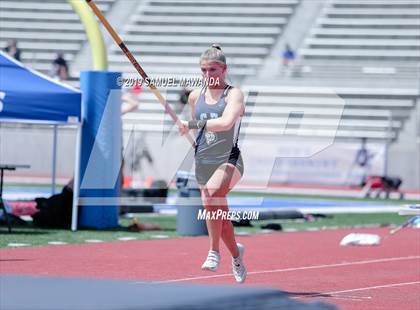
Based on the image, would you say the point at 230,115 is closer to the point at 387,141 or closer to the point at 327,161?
the point at 327,161

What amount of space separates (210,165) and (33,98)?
5.97m

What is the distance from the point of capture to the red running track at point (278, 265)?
348 inches

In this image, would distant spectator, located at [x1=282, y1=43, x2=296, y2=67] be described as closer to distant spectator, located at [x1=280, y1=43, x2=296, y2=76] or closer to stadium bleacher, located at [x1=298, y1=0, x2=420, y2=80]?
distant spectator, located at [x1=280, y1=43, x2=296, y2=76]

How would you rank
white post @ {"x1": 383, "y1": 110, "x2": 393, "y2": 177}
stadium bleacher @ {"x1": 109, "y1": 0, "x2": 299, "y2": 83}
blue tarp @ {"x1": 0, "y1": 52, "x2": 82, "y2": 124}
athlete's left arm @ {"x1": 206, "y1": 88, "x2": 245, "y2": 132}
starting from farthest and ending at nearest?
stadium bleacher @ {"x1": 109, "y1": 0, "x2": 299, "y2": 83} < white post @ {"x1": 383, "y1": 110, "x2": 393, "y2": 177} < blue tarp @ {"x1": 0, "y1": 52, "x2": 82, "y2": 124} < athlete's left arm @ {"x1": 206, "y1": 88, "x2": 245, "y2": 132}

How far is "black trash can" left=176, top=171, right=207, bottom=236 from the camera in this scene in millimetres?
14675

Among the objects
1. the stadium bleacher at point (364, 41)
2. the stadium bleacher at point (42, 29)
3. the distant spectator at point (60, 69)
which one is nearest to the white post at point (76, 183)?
the distant spectator at point (60, 69)

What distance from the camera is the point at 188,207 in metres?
14.8

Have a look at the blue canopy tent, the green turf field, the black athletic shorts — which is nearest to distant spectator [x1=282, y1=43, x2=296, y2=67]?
the green turf field

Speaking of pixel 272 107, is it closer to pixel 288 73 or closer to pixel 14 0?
pixel 288 73

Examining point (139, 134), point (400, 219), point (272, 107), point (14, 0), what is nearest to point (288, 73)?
point (272, 107)

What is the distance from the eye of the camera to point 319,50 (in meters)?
34.4

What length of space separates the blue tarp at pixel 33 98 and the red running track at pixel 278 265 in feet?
6.03

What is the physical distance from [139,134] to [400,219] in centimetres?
1115

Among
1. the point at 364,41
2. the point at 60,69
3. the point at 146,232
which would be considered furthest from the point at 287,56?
the point at 146,232
